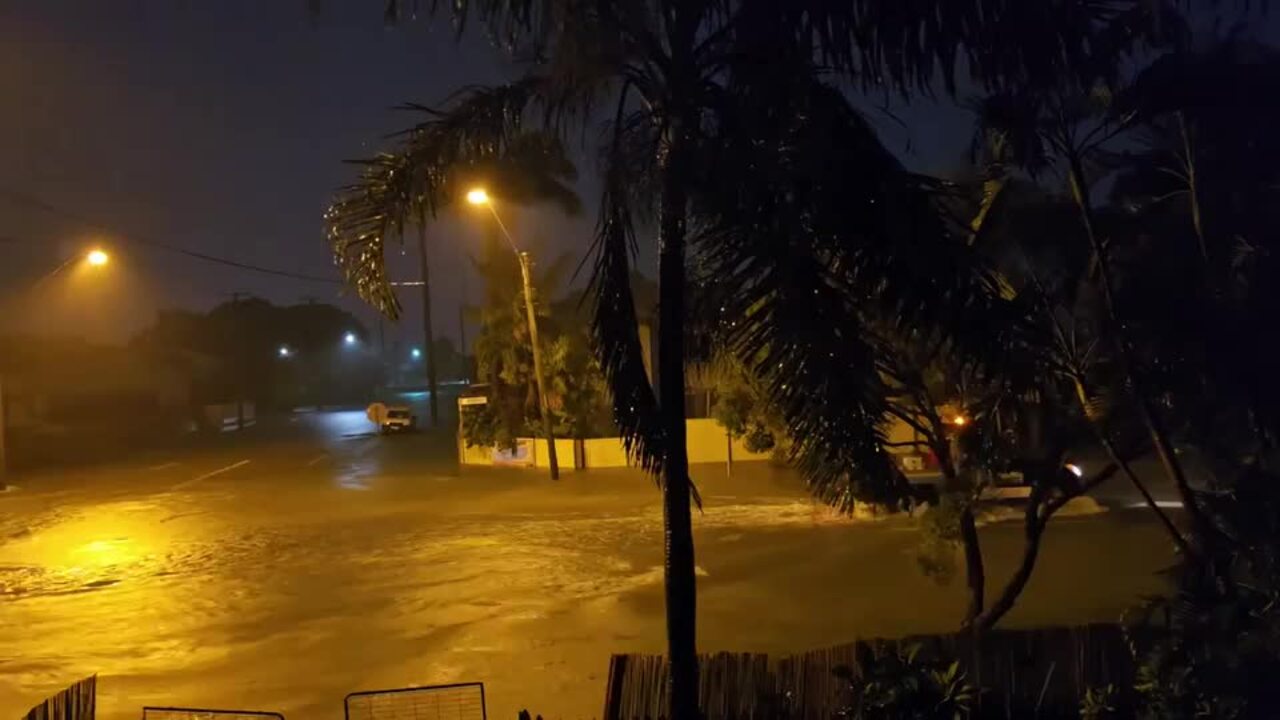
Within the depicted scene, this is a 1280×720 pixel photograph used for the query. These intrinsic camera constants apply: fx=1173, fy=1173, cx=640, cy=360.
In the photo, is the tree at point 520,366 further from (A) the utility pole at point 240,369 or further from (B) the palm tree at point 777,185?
(A) the utility pole at point 240,369

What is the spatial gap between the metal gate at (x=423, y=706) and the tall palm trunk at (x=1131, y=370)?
4.67 m

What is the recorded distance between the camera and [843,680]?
646 centimetres

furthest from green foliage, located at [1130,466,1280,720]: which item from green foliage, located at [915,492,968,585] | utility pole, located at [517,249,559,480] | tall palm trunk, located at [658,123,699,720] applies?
utility pole, located at [517,249,559,480]

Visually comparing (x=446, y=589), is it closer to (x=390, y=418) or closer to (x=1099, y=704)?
(x=1099, y=704)

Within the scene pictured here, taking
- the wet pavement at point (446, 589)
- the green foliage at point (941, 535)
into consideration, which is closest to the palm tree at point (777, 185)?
the green foliage at point (941, 535)

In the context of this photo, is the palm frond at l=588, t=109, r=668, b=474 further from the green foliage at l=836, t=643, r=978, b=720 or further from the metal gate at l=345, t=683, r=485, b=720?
the metal gate at l=345, t=683, r=485, b=720

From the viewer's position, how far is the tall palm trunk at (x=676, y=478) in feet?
17.2

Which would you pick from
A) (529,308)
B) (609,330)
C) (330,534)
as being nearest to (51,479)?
(529,308)

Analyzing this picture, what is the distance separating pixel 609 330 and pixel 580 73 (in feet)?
4.09

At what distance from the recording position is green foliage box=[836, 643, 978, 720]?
5645mm

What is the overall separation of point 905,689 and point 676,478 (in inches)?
62.0

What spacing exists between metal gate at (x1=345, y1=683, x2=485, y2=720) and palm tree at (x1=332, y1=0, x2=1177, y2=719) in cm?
336

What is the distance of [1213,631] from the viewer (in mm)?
5777

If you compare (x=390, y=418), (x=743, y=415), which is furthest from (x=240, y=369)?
(x=743, y=415)
